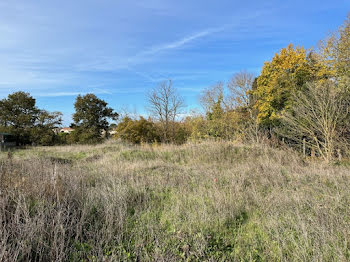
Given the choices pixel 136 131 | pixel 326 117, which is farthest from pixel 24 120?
pixel 326 117

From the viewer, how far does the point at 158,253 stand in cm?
200

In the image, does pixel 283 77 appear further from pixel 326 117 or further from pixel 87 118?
pixel 87 118

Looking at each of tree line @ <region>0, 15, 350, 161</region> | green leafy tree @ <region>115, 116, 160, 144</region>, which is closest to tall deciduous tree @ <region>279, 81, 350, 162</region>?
tree line @ <region>0, 15, 350, 161</region>

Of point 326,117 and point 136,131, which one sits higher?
point 326,117

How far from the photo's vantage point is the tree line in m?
8.88

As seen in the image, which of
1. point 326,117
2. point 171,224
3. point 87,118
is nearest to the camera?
point 171,224

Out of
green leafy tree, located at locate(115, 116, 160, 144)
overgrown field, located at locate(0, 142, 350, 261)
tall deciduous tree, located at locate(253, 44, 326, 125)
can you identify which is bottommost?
overgrown field, located at locate(0, 142, 350, 261)

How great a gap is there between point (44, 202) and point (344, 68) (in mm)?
16601

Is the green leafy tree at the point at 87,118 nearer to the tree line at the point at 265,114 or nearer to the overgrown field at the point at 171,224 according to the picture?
A: the tree line at the point at 265,114

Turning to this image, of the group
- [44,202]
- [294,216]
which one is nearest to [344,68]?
[294,216]

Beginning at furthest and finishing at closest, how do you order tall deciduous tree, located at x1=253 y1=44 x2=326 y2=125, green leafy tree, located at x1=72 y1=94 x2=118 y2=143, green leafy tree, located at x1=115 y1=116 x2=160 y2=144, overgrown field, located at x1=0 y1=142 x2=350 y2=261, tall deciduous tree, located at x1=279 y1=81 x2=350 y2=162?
A: green leafy tree, located at x1=72 y1=94 x2=118 y2=143 → green leafy tree, located at x1=115 y1=116 x2=160 y2=144 → tall deciduous tree, located at x1=253 y1=44 x2=326 y2=125 → tall deciduous tree, located at x1=279 y1=81 x2=350 y2=162 → overgrown field, located at x1=0 y1=142 x2=350 y2=261

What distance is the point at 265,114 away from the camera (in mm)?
17172

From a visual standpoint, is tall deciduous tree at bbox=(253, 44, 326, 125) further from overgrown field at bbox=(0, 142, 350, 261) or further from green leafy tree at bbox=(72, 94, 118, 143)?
green leafy tree at bbox=(72, 94, 118, 143)

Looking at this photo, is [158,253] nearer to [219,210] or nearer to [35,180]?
[219,210]
